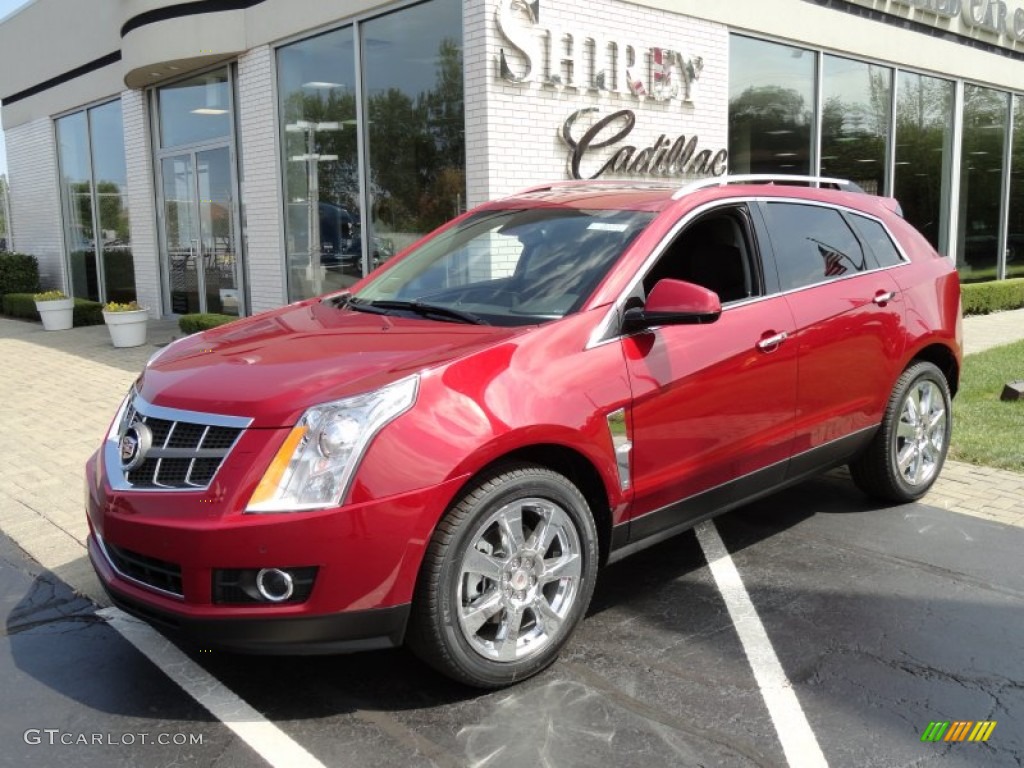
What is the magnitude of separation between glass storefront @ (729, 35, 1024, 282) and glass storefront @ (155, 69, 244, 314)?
6911 millimetres

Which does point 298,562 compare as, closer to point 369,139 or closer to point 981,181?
point 369,139

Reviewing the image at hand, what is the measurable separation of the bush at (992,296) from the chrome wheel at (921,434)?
A: 10143mm

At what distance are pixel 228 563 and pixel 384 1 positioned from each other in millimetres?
8352

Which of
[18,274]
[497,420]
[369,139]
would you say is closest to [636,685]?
[497,420]

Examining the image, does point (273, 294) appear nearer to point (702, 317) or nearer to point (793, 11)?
point (793, 11)

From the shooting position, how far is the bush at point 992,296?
48.9ft

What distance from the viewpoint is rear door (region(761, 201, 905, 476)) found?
451cm

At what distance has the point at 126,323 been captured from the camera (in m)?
12.5

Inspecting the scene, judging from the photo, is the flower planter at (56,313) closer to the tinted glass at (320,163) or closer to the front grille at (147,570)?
the tinted glass at (320,163)

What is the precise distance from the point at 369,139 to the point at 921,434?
7.35 m

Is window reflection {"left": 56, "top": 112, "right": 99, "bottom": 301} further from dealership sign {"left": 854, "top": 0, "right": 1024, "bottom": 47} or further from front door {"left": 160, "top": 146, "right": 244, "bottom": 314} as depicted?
dealership sign {"left": 854, "top": 0, "right": 1024, "bottom": 47}

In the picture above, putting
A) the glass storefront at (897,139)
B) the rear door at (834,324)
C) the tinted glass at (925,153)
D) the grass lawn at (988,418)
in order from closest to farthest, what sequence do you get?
the rear door at (834,324)
the grass lawn at (988,418)
the glass storefront at (897,139)
the tinted glass at (925,153)

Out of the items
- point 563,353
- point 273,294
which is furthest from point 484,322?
point 273,294

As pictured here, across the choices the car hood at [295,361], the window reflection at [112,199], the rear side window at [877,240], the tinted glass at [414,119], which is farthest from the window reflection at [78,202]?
the rear side window at [877,240]
